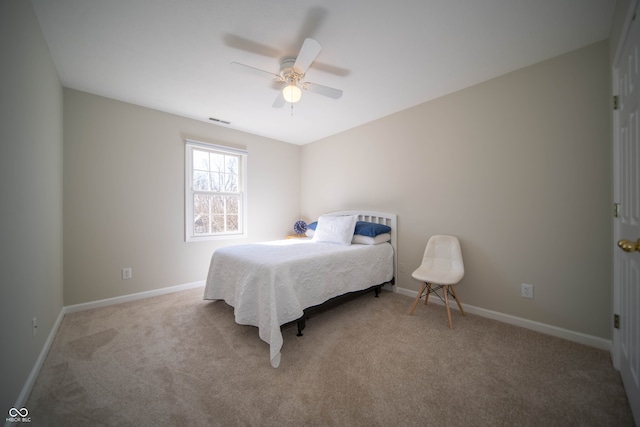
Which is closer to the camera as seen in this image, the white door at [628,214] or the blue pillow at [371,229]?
the white door at [628,214]

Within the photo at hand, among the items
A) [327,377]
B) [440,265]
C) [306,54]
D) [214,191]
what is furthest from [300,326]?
[214,191]

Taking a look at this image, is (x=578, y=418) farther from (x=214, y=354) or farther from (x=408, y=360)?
(x=214, y=354)

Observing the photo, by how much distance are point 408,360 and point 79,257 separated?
3544 mm

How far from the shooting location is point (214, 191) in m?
3.69

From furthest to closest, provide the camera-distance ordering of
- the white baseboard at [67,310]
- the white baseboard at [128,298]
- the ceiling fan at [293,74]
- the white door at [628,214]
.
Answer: the white baseboard at [128,298] < the ceiling fan at [293,74] < the white baseboard at [67,310] < the white door at [628,214]

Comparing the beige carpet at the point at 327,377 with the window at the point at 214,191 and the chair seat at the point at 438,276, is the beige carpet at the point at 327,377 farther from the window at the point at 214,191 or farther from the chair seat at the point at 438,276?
the window at the point at 214,191

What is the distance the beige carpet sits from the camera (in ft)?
4.19

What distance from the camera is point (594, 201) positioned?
1.91 meters

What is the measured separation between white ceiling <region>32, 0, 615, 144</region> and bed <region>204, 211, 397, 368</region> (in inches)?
68.1

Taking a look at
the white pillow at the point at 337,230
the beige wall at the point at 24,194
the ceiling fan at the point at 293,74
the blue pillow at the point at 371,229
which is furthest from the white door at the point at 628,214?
the beige wall at the point at 24,194

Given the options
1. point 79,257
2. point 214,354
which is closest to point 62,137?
point 79,257

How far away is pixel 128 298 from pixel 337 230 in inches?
108

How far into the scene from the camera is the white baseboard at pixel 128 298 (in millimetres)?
2615

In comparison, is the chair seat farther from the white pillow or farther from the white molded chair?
the white pillow
